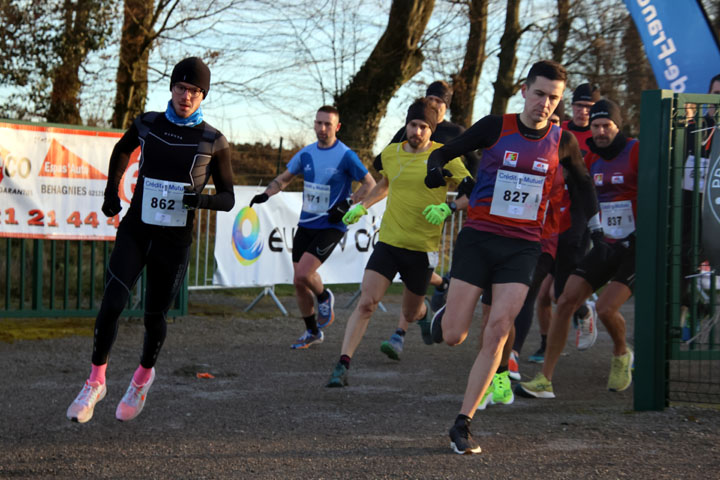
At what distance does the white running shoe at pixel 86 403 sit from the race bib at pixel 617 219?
4.14 metres

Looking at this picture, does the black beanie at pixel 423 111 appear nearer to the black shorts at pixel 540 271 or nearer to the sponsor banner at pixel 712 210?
the black shorts at pixel 540 271

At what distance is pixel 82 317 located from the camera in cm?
1021

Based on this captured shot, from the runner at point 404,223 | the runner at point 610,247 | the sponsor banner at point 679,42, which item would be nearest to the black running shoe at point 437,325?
the runner at point 404,223

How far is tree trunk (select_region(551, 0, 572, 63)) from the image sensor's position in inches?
825

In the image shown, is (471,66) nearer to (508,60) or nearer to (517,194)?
(508,60)

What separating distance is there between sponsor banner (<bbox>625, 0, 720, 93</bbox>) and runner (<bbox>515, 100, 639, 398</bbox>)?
2.98 metres

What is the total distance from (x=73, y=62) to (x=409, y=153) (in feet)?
27.5

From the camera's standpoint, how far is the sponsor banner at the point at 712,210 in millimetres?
5828

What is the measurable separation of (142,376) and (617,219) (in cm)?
395

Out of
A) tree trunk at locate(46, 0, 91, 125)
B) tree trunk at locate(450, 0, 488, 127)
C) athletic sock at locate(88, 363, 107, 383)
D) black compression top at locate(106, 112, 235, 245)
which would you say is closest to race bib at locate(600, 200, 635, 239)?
black compression top at locate(106, 112, 235, 245)

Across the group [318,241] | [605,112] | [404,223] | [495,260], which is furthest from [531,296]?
[318,241]

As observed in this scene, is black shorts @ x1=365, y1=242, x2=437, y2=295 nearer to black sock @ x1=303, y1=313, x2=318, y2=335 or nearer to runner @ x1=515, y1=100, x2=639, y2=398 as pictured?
runner @ x1=515, y1=100, x2=639, y2=398

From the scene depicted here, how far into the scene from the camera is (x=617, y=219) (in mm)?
7184

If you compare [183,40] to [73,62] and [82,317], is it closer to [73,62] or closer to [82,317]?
[73,62]
